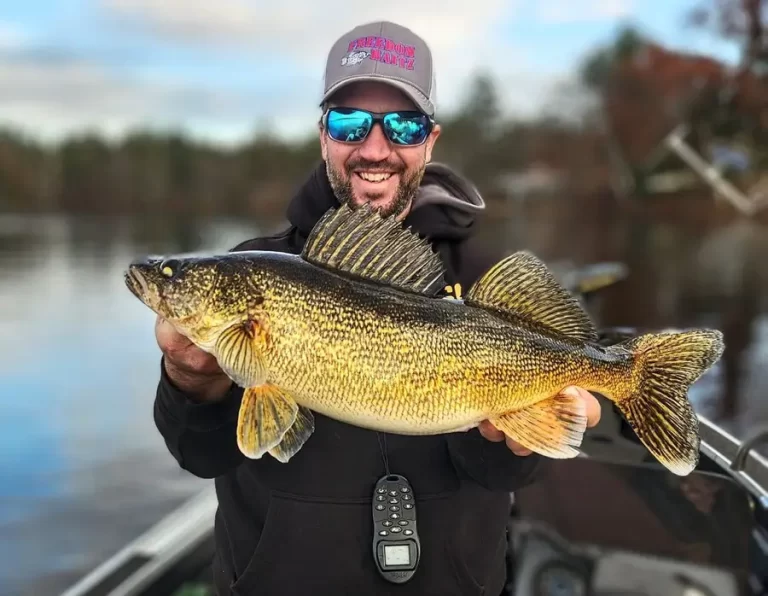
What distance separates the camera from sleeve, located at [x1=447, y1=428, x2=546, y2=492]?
2.33 m

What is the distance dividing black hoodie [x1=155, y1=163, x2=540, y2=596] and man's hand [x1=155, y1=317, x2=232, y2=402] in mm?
41

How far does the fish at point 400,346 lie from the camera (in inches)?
79.0

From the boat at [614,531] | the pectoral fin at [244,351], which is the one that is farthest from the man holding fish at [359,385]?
the boat at [614,531]

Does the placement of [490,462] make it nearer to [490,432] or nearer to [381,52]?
[490,432]

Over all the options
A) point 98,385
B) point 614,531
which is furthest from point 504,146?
point 614,531

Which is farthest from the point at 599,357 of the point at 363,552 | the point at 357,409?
the point at 363,552

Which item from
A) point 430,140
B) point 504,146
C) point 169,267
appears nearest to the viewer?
point 169,267

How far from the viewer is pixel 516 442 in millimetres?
2197

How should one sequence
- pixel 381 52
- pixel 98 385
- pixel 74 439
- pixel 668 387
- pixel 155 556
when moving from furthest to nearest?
pixel 98 385 → pixel 74 439 → pixel 155 556 → pixel 381 52 → pixel 668 387

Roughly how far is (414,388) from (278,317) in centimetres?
46

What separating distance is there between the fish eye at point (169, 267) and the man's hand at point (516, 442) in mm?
1092

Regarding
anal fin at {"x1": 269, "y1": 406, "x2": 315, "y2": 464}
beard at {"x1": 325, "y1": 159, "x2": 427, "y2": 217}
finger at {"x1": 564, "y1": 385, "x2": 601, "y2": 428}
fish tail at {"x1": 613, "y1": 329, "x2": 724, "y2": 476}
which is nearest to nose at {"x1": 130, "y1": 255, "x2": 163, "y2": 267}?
anal fin at {"x1": 269, "y1": 406, "x2": 315, "y2": 464}

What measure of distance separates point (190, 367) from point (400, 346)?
68 centimetres

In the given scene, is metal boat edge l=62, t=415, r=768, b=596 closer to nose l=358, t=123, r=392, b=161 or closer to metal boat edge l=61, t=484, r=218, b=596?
metal boat edge l=61, t=484, r=218, b=596
